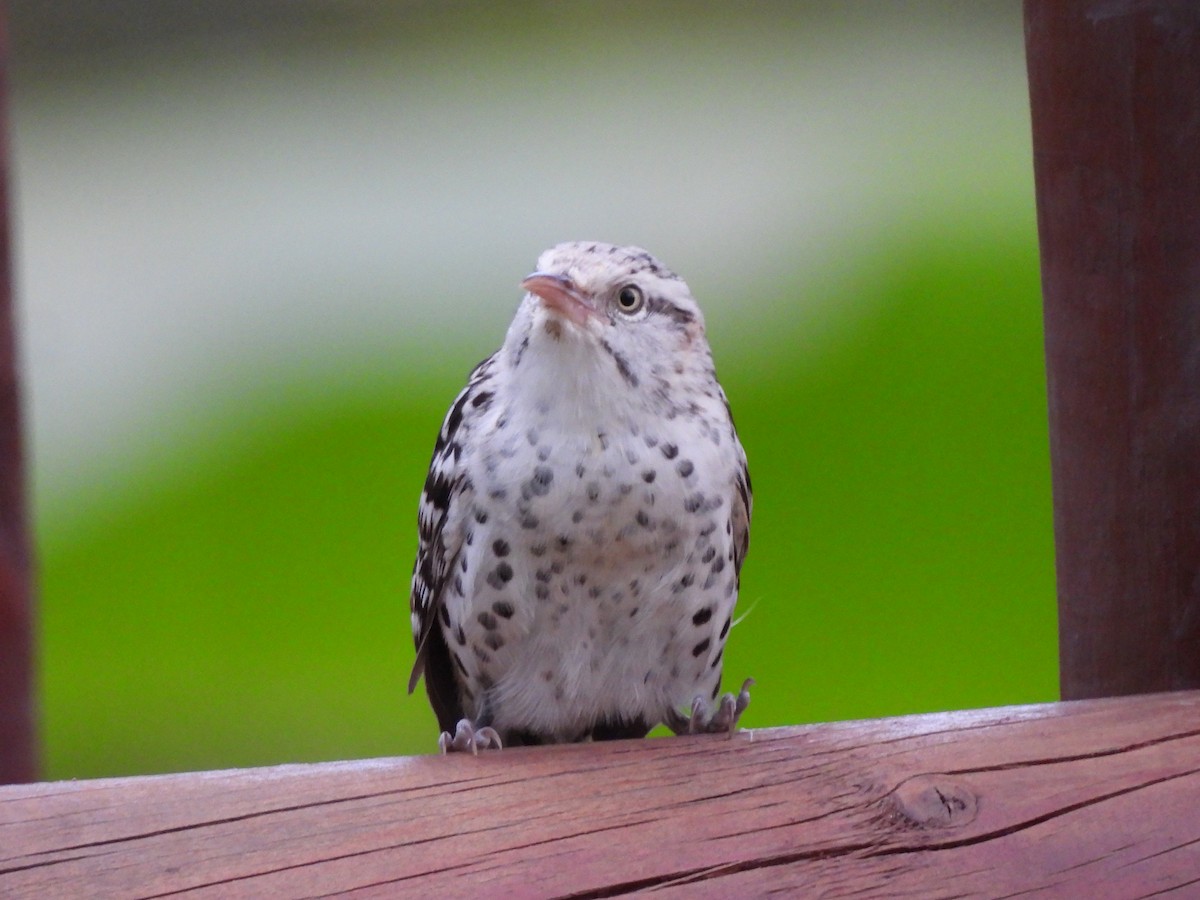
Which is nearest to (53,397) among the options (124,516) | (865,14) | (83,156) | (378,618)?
(124,516)

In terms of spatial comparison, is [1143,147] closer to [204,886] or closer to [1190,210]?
[1190,210]

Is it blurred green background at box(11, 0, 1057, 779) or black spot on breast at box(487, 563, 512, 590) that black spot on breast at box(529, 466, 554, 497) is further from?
blurred green background at box(11, 0, 1057, 779)

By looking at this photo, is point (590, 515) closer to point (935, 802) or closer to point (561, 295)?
point (561, 295)

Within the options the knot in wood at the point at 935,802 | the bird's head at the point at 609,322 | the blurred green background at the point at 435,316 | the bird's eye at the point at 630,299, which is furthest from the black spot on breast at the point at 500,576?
the blurred green background at the point at 435,316

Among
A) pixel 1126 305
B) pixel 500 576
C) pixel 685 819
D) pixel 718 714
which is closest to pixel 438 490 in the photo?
pixel 500 576

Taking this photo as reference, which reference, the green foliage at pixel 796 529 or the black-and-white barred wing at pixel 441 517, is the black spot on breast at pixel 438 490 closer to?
the black-and-white barred wing at pixel 441 517

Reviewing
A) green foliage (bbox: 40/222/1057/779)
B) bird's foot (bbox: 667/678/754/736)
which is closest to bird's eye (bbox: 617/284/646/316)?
bird's foot (bbox: 667/678/754/736)
